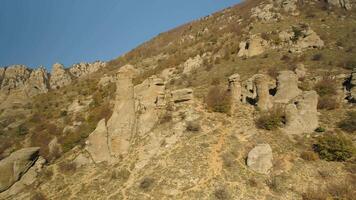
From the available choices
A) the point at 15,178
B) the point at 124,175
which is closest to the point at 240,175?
the point at 124,175

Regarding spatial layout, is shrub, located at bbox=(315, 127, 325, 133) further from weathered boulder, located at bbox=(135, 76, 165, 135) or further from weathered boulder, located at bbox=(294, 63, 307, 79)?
weathered boulder, located at bbox=(135, 76, 165, 135)

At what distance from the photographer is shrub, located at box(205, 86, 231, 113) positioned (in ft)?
86.2

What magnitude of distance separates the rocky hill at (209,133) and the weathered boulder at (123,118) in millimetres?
86

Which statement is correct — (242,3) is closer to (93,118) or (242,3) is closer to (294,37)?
(294,37)

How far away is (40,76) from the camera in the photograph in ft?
271

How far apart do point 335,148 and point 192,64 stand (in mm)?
24276

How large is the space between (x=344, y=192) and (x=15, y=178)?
2227cm

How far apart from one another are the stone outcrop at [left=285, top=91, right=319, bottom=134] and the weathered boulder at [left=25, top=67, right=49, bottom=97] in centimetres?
6292

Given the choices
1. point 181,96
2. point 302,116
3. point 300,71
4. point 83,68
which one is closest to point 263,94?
point 302,116

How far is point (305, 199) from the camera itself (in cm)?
1809

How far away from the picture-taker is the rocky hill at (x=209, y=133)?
781 inches

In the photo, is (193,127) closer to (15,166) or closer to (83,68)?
(15,166)

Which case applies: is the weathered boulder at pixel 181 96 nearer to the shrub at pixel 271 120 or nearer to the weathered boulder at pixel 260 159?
the shrub at pixel 271 120

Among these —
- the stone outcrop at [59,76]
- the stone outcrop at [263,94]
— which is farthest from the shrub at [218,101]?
the stone outcrop at [59,76]
